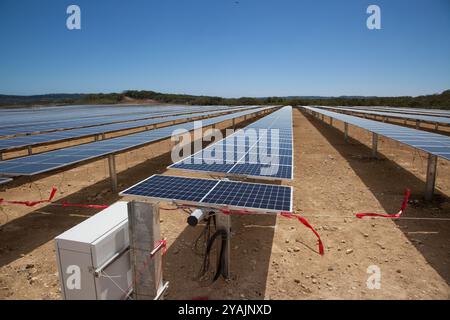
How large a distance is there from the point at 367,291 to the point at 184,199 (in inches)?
134

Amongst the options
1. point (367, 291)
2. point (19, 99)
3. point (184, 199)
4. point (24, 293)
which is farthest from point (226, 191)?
point (19, 99)

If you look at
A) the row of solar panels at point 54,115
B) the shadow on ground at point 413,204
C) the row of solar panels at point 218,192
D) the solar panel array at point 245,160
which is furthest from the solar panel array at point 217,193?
the row of solar panels at point 54,115

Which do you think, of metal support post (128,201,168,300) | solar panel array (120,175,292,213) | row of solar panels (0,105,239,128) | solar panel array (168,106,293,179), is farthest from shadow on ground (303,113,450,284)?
row of solar panels (0,105,239,128)

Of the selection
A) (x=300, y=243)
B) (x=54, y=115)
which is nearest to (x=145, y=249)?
(x=300, y=243)

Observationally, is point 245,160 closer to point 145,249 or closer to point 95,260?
point 145,249

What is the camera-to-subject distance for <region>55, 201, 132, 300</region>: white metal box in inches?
128

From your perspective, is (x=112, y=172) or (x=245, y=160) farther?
(x=112, y=172)

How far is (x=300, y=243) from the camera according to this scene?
6.05 metres

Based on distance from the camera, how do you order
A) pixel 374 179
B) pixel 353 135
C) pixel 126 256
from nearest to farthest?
pixel 126 256 < pixel 374 179 < pixel 353 135

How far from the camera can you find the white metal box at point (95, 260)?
3248 millimetres

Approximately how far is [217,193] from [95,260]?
2051 millimetres

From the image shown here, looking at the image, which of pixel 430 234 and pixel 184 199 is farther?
pixel 430 234
